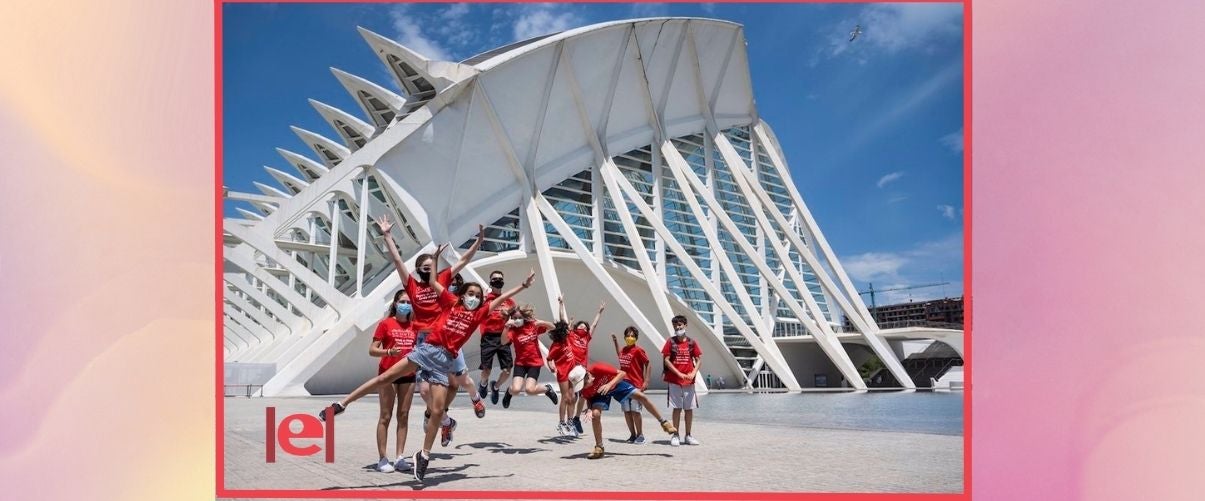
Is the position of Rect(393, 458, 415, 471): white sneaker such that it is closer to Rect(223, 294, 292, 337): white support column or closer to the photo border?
the photo border

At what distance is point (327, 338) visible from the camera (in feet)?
59.9

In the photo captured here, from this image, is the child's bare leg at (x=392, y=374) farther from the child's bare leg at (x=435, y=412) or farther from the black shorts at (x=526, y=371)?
the black shorts at (x=526, y=371)

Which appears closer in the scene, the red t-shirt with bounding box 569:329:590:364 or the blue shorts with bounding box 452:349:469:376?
the blue shorts with bounding box 452:349:469:376

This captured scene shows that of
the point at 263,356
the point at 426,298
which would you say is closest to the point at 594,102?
the point at 263,356

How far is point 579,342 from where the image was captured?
9.42 meters

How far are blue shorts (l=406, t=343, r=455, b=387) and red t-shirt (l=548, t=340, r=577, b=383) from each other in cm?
298

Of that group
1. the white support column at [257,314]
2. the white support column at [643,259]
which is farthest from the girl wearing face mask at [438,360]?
the white support column at [643,259]

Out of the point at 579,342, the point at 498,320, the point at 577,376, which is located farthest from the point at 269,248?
the point at 577,376

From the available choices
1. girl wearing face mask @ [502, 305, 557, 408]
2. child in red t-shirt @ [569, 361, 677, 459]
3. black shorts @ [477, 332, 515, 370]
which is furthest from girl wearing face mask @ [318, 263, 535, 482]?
black shorts @ [477, 332, 515, 370]

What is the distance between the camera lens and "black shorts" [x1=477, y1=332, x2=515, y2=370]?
10.3 meters

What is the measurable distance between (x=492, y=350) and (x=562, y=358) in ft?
4.59

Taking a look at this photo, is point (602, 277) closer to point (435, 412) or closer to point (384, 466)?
point (384, 466)

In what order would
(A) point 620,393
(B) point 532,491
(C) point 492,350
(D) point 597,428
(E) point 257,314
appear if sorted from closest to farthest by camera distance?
(B) point 532,491, (D) point 597,428, (A) point 620,393, (C) point 492,350, (E) point 257,314
